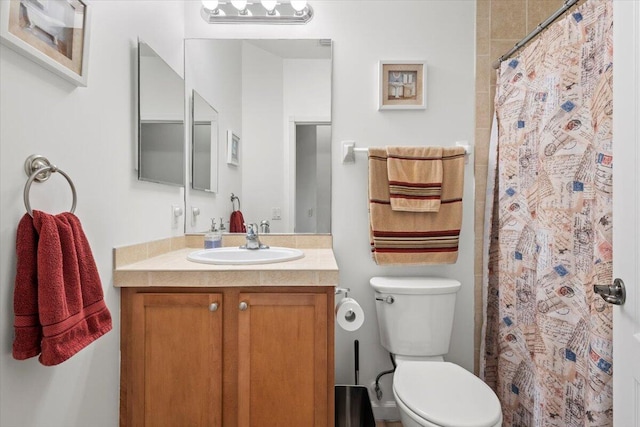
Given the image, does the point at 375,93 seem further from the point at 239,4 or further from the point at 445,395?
the point at 445,395

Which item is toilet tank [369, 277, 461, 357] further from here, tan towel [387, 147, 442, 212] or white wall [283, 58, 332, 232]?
white wall [283, 58, 332, 232]

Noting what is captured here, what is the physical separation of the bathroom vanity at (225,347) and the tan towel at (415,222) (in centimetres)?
60

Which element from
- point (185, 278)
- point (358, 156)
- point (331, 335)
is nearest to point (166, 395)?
point (185, 278)

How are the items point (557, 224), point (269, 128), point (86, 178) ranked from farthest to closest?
point (269, 128), point (557, 224), point (86, 178)


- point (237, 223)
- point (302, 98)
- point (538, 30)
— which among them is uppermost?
point (538, 30)

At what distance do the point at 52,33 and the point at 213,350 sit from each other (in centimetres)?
111

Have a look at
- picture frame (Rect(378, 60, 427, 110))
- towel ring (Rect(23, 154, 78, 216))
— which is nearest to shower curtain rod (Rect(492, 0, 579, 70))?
picture frame (Rect(378, 60, 427, 110))

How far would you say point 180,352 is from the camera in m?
1.37

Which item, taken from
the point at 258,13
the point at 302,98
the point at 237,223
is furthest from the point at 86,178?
the point at 258,13

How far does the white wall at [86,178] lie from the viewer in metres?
0.88

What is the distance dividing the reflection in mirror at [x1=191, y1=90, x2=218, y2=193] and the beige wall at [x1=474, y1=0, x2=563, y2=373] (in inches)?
55.7

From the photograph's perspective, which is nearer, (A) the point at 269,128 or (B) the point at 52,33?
(B) the point at 52,33

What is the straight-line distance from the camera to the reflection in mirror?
1990 mm

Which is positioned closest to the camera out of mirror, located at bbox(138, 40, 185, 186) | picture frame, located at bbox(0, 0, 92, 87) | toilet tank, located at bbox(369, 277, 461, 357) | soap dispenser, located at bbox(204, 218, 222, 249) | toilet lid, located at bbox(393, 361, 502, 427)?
picture frame, located at bbox(0, 0, 92, 87)
